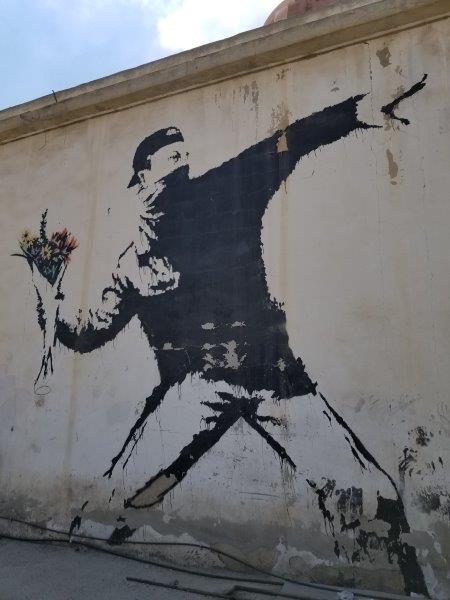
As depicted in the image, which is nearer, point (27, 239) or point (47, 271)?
point (47, 271)

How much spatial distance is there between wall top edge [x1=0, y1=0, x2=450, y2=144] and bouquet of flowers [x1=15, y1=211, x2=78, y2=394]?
3.52ft

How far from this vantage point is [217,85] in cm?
455

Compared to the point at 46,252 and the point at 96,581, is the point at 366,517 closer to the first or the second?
the point at 96,581

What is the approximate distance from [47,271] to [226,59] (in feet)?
8.41

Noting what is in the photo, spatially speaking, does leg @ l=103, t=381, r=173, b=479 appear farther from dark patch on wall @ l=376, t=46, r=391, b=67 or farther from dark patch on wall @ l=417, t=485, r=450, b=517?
dark patch on wall @ l=376, t=46, r=391, b=67

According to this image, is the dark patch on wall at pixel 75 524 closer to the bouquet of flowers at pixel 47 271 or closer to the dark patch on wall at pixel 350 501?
the bouquet of flowers at pixel 47 271

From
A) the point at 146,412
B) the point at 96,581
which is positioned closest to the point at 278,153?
the point at 146,412

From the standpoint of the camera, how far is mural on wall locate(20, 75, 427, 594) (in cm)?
375

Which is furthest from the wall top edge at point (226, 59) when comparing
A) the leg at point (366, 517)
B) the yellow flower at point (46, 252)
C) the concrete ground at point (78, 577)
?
the concrete ground at point (78, 577)

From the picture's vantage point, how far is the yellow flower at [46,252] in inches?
195

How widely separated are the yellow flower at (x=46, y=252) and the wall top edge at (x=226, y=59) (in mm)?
1312

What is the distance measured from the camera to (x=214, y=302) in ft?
13.6

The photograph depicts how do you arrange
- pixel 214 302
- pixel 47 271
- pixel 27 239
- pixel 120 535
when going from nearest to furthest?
1. pixel 120 535
2. pixel 214 302
3. pixel 47 271
4. pixel 27 239

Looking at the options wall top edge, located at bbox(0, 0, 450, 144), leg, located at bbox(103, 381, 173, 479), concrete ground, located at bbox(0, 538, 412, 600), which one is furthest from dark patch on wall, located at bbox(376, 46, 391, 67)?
concrete ground, located at bbox(0, 538, 412, 600)
